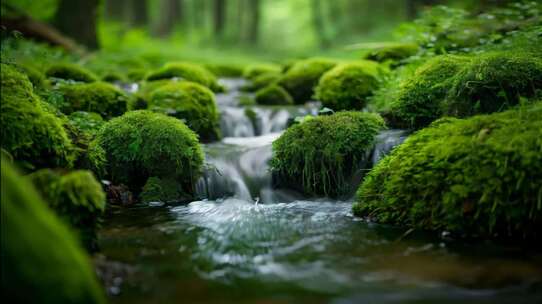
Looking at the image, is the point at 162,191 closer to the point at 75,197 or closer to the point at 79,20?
the point at 75,197

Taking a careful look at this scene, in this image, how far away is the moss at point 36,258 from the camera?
2.16m

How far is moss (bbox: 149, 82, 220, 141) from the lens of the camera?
23.3ft

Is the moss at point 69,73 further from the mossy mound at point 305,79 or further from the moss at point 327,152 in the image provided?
the moss at point 327,152

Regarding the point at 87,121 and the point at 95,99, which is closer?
the point at 87,121

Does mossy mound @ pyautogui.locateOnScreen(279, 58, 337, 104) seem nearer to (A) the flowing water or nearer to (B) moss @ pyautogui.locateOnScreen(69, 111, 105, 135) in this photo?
(A) the flowing water

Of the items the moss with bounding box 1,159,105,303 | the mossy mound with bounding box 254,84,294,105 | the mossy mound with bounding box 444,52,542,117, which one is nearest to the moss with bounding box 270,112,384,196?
the mossy mound with bounding box 444,52,542,117

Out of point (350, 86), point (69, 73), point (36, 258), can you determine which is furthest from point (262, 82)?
point (36, 258)

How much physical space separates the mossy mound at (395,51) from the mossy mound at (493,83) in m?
3.14

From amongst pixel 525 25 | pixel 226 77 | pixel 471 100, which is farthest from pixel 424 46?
pixel 226 77

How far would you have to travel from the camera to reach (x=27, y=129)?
163 inches

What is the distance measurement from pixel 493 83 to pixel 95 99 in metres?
5.17

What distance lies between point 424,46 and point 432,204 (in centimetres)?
480

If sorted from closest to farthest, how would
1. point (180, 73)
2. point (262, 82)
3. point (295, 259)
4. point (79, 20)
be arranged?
point (295, 259) < point (180, 73) < point (262, 82) < point (79, 20)

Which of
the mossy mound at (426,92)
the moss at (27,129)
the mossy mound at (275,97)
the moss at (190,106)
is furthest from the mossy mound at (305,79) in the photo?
the moss at (27,129)
